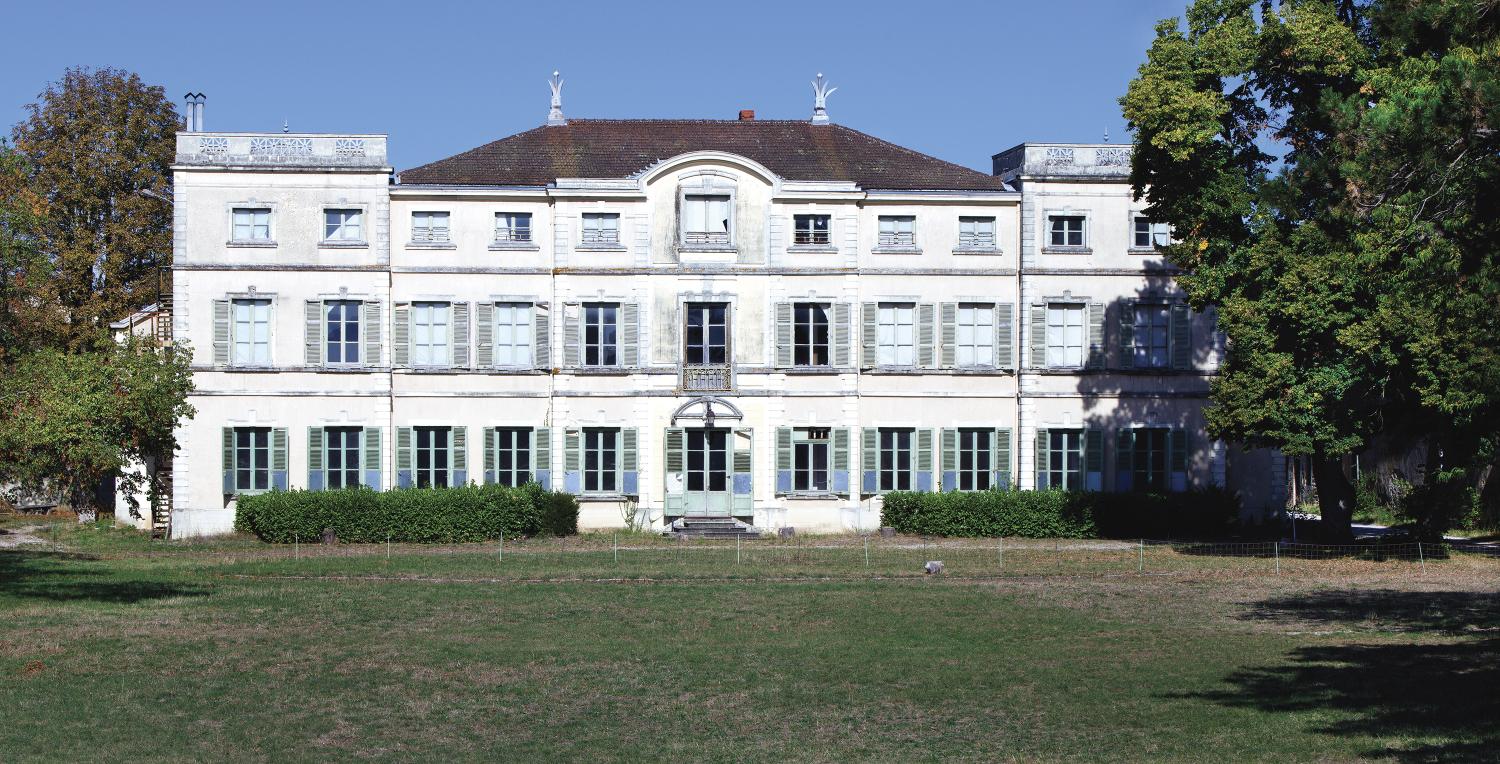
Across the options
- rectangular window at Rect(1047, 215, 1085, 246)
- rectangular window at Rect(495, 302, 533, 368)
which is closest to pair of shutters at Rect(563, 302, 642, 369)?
rectangular window at Rect(495, 302, 533, 368)

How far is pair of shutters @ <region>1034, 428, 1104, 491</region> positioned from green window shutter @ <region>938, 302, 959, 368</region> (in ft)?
10.7

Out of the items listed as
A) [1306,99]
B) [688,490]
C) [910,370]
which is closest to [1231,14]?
[1306,99]

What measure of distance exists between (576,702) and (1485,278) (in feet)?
35.0

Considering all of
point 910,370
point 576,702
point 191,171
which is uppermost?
point 191,171

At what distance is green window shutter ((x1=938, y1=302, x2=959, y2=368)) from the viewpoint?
4547 cm

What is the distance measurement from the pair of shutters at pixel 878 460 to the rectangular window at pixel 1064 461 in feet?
10.3

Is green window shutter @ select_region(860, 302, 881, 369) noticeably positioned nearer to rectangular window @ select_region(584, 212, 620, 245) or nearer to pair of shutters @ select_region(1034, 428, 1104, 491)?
pair of shutters @ select_region(1034, 428, 1104, 491)

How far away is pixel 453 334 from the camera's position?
44.6 metres

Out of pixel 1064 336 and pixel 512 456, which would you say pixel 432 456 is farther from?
pixel 1064 336

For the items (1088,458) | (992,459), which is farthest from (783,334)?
(1088,458)

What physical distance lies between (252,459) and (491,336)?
710 centimetres

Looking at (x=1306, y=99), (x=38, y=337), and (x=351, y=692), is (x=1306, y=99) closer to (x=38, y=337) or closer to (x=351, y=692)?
(x=351, y=692)

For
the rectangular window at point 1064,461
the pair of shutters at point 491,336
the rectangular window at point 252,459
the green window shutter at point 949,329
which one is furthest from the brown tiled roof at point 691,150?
the rectangular window at point 252,459

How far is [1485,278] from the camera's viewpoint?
16.3 m
